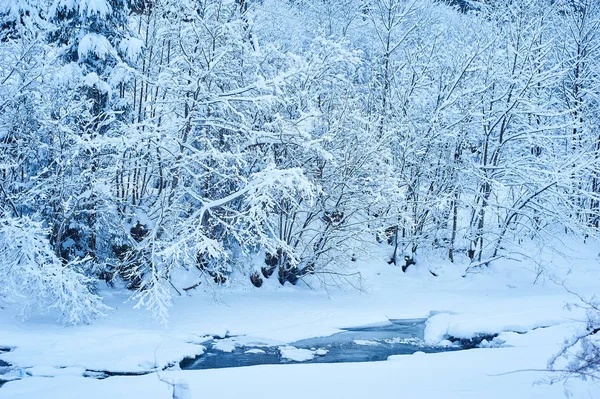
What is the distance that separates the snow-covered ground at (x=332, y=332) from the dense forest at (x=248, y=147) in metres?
0.74

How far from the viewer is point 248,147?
14305 mm

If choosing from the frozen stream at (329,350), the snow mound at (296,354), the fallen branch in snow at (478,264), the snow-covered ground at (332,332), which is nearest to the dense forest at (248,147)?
the fallen branch in snow at (478,264)

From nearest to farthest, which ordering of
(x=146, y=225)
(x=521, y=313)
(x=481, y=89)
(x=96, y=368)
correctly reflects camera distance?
(x=96, y=368), (x=521, y=313), (x=146, y=225), (x=481, y=89)

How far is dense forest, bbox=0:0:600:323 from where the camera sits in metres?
11.5

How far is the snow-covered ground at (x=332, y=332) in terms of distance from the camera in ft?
19.8

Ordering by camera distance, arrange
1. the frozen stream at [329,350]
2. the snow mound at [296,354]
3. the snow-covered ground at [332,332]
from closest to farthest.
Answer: the snow-covered ground at [332,332], the frozen stream at [329,350], the snow mound at [296,354]

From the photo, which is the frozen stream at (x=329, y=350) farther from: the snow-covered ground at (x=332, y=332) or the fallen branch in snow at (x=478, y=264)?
the fallen branch in snow at (x=478, y=264)

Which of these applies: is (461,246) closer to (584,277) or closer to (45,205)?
(584,277)

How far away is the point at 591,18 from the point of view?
63.2 feet

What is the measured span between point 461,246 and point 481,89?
590 centimetres

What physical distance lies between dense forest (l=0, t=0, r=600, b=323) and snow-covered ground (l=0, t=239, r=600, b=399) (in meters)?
0.74

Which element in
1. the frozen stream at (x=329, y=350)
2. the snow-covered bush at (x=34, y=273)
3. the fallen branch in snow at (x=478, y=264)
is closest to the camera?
the frozen stream at (x=329, y=350)

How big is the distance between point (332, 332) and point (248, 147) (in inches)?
234

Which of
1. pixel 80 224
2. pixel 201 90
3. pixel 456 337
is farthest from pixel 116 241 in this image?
pixel 456 337
